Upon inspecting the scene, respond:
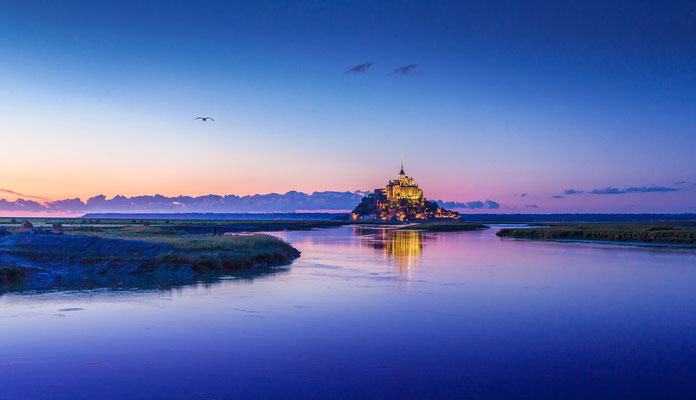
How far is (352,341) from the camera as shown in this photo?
12.9 m

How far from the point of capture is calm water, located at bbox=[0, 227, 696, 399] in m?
9.35

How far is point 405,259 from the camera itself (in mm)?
38344

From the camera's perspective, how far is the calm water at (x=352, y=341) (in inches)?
368

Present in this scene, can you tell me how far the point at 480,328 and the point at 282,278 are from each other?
12.7 metres

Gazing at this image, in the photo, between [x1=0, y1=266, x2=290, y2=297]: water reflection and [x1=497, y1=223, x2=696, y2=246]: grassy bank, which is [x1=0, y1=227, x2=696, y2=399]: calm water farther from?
[x1=497, y1=223, x2=696, y2=246]: grassy bank

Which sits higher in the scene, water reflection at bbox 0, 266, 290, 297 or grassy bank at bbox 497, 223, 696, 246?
grassy bank at bbox 497, 223, 696, 246

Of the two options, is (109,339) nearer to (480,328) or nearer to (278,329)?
(278,329)

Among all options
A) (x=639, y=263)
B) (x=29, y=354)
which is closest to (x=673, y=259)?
(x=639, y=263)

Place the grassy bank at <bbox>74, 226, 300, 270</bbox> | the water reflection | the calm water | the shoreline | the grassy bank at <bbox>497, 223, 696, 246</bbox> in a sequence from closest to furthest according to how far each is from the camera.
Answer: the calm water
the water reflection
the shoreline
the grassy bank at <bbox>74, 226, 300, 270</bbox>
the grassy bank at <bbox>497, 223, 696, 246</bbox>

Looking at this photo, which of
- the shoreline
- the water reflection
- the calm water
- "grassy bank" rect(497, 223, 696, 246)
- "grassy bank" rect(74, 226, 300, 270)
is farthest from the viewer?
"grassy bank" rect(497, 223, 696, 246)

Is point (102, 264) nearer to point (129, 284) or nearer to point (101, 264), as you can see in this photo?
point (101, 264)

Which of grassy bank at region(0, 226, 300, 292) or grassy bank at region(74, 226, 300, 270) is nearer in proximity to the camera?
grassy bank at region(0, 226, 300, 292)

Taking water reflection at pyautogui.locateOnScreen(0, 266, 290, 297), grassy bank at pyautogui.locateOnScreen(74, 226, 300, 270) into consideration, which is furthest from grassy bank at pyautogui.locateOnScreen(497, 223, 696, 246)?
water reflection at pyautogui.locateOnScreen(0, 266, 290, 297)

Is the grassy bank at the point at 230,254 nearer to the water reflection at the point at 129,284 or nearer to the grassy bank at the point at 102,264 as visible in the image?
the grassy bank at the point at 102,264
